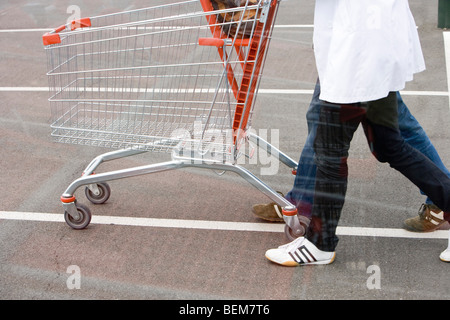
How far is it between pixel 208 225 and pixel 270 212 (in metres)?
0.43

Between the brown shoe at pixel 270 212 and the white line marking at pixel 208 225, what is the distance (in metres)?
0.04

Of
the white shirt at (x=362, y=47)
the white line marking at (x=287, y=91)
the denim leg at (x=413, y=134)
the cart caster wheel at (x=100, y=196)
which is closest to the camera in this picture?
the white shirt at (x=362, y=47)

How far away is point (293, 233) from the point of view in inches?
152

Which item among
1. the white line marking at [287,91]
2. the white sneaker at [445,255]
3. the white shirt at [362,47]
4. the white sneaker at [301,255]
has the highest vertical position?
the white shirt at [362,47]

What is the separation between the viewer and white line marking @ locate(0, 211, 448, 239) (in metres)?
3.97

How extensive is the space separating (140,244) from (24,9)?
7.55m

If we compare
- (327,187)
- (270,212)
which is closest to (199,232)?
(270,212)

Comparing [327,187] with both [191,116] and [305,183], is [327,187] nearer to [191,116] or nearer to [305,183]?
[305,183]

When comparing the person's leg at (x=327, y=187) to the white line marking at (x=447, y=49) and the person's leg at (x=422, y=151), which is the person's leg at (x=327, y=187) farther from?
the white line marking at (x=447, y=49)

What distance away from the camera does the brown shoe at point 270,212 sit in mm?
4160

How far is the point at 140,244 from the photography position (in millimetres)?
4004

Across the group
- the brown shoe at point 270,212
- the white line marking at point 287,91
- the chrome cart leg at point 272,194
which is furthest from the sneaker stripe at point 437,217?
the white line marking at point 287,91

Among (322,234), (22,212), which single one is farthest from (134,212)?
(322,234)

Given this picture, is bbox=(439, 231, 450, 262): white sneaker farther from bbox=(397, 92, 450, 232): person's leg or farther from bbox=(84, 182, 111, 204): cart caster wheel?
bbox=(84, 182, 111, 204): cart caster wheel
